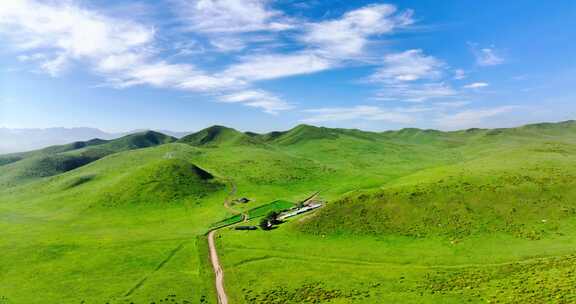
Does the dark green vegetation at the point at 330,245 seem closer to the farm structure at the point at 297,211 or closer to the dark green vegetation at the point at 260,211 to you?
the dark green vegetation at the point at 260,211

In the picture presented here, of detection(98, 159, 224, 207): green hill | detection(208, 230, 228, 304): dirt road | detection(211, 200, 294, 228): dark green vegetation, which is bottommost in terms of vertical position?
detection(208, 230, 228, 304): dirt road

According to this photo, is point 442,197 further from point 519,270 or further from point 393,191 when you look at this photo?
point 519,270

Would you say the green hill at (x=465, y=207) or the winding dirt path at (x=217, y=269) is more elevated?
the green hill at (x=465, y=207)

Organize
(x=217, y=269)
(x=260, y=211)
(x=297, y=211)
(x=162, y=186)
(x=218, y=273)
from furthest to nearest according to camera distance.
Answer: (x=162, y=186) → (x=260, y=211) → (x=297, y=211) → (x=217, y=269) → (x=218, y=273)

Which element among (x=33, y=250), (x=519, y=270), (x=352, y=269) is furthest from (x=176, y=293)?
(x=519, y=270)

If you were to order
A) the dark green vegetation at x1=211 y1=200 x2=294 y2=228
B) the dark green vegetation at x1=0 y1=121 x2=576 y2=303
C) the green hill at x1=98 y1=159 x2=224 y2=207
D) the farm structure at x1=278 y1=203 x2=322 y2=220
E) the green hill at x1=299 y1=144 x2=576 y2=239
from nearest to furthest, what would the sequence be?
the dark green vegetation at x1=0 y1=121 x2=576 y2=303 → the green hill at x1=299 y1=144 x2=576 y2=239 → the dark green vegetation at x1=211 y1=200 x2=294 y2=228 → the farm structure at x1=278 y1=203 x2=322 y2=220 → the green hill at x1=98 y1=159 x2=224 y2=207

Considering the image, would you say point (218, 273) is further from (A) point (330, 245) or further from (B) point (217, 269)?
(A) point (330, 245)

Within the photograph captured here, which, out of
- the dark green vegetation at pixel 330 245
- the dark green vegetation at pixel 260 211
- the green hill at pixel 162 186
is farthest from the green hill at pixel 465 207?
the green hill at pixel 162 186

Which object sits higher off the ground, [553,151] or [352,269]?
[553,151]

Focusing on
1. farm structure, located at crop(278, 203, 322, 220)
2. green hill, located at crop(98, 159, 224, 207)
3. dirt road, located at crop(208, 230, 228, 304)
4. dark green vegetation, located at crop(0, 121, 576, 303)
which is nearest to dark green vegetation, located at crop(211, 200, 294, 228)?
dark green vegetation, located at crop(0, 121, 576, 303)

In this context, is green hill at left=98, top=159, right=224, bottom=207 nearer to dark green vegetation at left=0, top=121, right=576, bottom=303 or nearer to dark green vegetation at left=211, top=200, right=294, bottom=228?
dark green vegetation at left=0, top=121, right=576, bottom=303

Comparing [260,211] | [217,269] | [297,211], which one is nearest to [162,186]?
[260,211]
